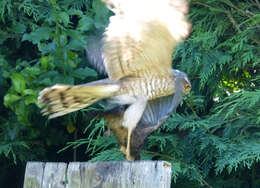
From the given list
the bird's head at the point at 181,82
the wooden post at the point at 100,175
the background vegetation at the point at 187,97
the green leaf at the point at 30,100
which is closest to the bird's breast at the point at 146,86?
the bird's head at the point at 181,82

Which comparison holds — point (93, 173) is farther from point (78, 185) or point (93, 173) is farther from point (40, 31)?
point (40, 31)

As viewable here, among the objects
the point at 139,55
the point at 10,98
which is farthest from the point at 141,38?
the point at 10,98

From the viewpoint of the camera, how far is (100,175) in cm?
180

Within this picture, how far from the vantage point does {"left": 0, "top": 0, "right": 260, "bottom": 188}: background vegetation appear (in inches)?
115

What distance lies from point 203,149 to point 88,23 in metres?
1.05

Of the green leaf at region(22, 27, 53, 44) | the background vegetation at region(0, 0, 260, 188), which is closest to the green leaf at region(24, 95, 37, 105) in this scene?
the background vegetation at region(0, 0, 260, 188)

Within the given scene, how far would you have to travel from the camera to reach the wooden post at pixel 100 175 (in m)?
1.76

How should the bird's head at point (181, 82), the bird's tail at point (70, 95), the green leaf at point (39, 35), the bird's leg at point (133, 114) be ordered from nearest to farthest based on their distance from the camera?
the bird's tail at point (70, 95)
the bird's leg at point (133, 114)
the bird's head at point (181, 82)
the green leaf at point (39, 35)

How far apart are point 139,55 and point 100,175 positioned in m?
0.47

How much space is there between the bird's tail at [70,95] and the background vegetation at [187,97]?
3.29 ft

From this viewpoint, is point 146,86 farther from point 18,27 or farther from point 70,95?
point 18,27

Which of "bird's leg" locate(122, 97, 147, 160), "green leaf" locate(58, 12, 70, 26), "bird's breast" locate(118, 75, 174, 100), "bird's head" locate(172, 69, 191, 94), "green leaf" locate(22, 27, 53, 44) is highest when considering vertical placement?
Answer: "green leaf" locate(58, 12, 70, 26)

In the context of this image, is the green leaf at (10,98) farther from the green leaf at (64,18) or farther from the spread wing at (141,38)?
the spread wing at (141,38)

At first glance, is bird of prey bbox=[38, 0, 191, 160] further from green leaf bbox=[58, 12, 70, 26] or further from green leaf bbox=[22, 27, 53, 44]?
green leaf bbox=[22, 27, 53, 44]
